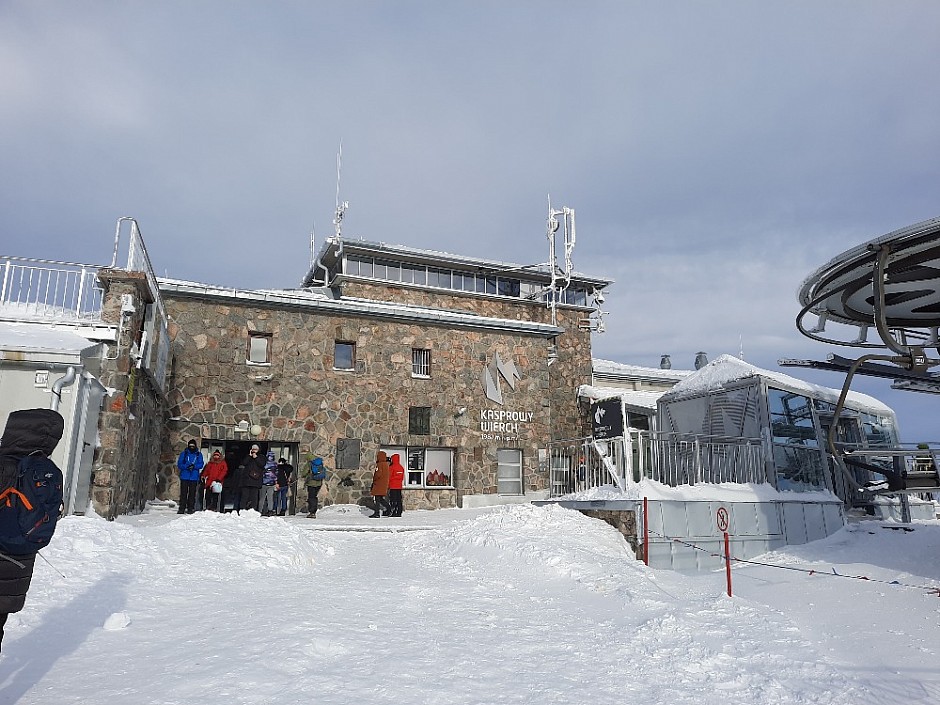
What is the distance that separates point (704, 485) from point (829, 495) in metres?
4.18

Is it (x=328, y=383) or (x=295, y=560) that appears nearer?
(x=295, y=560)

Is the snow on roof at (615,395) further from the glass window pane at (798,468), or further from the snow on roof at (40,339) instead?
the snow on roof at (40,339)

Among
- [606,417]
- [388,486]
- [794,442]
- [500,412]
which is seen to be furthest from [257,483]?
[794,442]

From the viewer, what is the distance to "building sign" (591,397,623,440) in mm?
21188

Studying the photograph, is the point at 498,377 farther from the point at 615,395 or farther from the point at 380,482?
the point at 380,482

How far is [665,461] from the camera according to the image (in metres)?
13.0

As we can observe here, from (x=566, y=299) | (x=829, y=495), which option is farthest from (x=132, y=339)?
(x=566, y=299)

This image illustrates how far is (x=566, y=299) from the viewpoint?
82.3 feet

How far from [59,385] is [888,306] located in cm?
1279

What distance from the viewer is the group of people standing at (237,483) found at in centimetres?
1346

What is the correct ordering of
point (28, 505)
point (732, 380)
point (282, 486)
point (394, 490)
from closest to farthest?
point (28, 505) < point (282, 486) < point (394, 490) < point (732, 380)

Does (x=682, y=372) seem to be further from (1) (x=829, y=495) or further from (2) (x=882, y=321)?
(2) (x=882, y=321)

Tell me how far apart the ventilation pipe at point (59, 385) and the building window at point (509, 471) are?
11968 millimetres

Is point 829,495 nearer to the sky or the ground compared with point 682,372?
nearer to the ground
